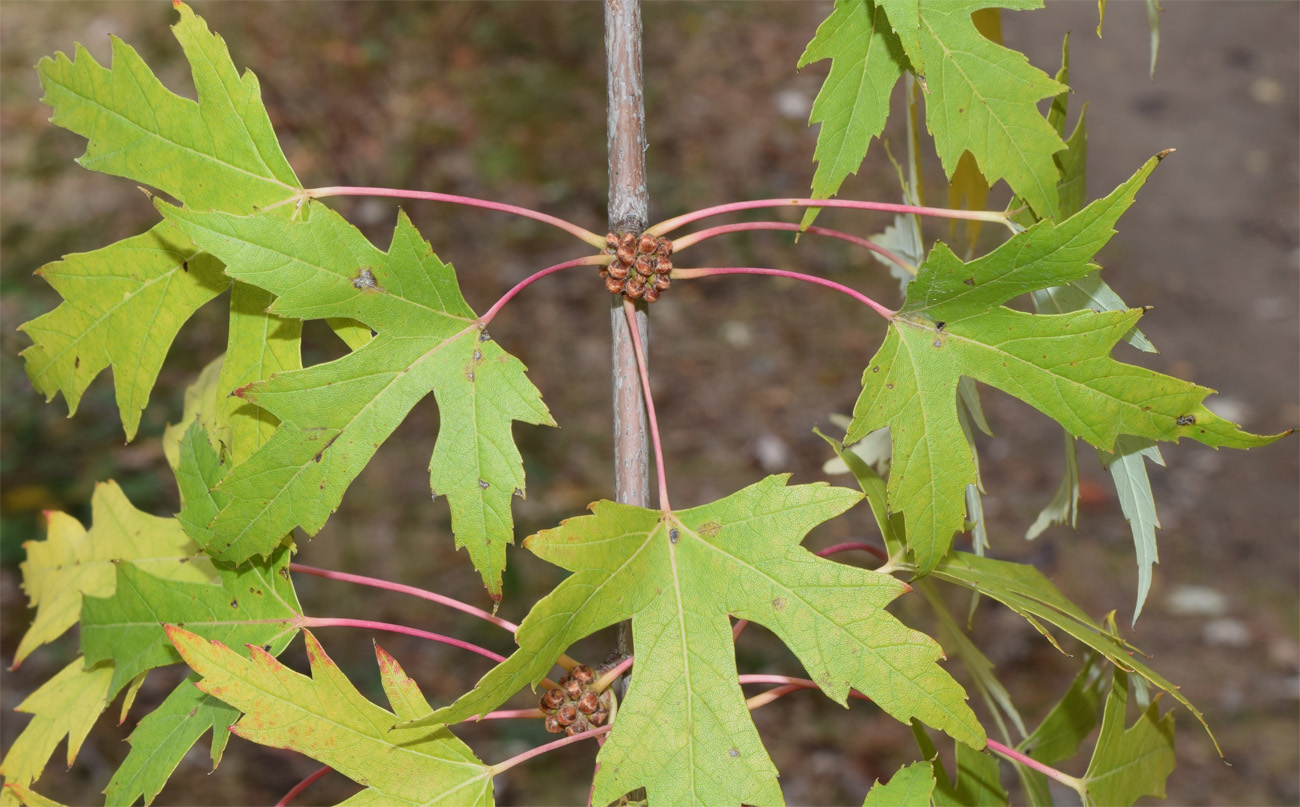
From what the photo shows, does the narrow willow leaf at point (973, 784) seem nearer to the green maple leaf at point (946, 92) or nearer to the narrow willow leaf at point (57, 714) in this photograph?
the green maple leaf at point (946, 92)

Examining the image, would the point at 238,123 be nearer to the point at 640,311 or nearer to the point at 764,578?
the point at 640,311

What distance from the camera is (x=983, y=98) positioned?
979 millimetres

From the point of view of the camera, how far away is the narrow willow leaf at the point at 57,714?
1.20 m

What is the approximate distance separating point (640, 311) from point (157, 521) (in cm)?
76

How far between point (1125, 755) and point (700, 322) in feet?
10.9

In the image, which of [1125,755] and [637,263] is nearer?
[637,263]

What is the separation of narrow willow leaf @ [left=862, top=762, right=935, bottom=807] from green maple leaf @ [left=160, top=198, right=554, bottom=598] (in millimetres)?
436

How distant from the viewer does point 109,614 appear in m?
1.13

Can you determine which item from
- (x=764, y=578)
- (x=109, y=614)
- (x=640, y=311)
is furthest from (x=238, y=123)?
(x=764, y=578)

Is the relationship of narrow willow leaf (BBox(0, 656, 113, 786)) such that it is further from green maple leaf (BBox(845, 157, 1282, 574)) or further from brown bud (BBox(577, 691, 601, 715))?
green maple leaf (BBox(845, 157, 1282, 574))

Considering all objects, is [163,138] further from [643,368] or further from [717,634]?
[717,634]

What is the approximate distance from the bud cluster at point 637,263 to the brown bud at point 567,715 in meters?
0.45

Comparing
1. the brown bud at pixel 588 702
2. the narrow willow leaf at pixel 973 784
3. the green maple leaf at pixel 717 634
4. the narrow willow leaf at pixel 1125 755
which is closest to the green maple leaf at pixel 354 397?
the green maple leaf at pixel 717 634

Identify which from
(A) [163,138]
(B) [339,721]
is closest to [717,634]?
(B) [339,721]
